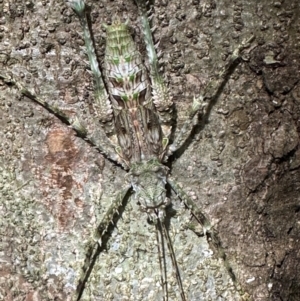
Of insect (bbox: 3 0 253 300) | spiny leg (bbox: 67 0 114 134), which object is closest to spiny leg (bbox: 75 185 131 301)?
insect (bbox: 3 0 253 300)

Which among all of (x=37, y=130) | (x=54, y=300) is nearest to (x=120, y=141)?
(x=37, y=130)

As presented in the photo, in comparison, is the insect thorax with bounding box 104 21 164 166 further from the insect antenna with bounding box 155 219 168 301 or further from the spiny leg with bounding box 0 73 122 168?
the insect antenna with bounding box 155 219 168 301

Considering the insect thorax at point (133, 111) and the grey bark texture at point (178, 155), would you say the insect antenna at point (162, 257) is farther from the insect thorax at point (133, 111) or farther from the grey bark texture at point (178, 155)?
the insect thorax at point (133, 111)

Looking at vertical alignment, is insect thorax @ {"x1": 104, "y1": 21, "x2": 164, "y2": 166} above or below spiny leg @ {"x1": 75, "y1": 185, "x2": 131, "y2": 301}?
above

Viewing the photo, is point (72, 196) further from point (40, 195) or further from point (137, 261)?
point (137, 261)

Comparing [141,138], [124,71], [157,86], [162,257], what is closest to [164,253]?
[162,257]

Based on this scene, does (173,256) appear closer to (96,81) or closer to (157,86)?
(157,86)
